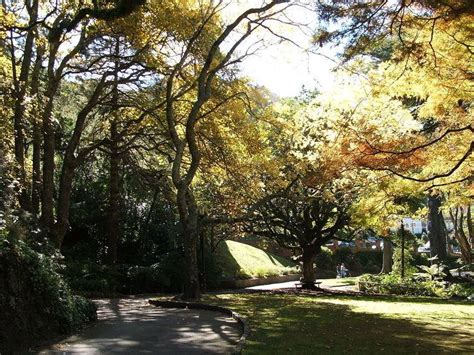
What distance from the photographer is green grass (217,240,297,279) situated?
1150 inches

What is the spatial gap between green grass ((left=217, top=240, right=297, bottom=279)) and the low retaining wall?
0.34m

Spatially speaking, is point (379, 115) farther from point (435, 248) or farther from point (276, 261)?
point (276, 261)

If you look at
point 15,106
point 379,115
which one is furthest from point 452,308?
point 15,106

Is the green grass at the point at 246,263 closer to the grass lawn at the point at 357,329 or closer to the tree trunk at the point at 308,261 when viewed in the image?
the tree trunk at the point at 308,261

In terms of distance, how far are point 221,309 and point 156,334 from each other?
3987 millimetres

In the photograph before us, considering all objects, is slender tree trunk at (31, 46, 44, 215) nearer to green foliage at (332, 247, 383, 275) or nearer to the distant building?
the distant building

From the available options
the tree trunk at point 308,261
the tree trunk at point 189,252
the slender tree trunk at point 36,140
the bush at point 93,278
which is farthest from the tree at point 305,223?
the slender tree trunk at point 36,140

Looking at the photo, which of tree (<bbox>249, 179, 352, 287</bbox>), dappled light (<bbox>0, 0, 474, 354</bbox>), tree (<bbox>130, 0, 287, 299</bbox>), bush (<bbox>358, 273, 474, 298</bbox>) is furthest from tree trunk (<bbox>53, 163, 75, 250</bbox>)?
bush (<bbox>358, 273, 474, 298</bbox>)

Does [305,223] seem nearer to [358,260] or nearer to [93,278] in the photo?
[93,278]

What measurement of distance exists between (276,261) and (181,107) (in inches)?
834

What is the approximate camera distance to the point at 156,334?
989 centimetres

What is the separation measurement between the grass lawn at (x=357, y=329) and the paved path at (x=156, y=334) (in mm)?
645

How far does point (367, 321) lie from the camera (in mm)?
11914

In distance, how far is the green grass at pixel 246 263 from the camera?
95.8 feet
